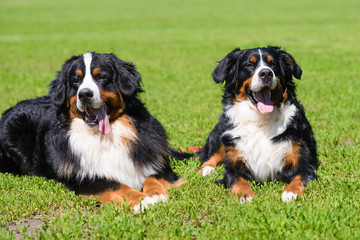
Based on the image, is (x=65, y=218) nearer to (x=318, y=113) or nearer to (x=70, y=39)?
(x=318, y=113)

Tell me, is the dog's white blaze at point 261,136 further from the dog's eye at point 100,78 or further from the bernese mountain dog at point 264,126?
the dog's eye at point 100,78

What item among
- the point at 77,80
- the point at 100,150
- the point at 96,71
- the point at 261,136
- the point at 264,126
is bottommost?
the point at 100,150

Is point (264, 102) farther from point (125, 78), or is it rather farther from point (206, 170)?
point (125, 78)

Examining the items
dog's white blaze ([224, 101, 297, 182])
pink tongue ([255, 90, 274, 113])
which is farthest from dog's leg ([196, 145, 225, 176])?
pink tongue ([255, 90, 274, 113])

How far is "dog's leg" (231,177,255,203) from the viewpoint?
4.94 m

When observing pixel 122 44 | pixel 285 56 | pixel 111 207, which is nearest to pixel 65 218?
pixel 111 207

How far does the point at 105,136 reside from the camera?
17.6ft

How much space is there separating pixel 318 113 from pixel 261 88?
436 cm

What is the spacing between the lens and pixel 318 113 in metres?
9.27

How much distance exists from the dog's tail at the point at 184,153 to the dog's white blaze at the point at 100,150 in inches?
50.5

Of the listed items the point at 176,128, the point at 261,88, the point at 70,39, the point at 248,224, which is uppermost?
the point at 261,88

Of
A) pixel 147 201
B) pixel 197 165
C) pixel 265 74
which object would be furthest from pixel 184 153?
pixel 265 74

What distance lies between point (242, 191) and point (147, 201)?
107 centimetres

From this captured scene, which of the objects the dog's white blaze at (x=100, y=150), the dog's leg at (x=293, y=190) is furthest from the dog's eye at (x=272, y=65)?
the dog's white blaze at (x=100, y=150)
